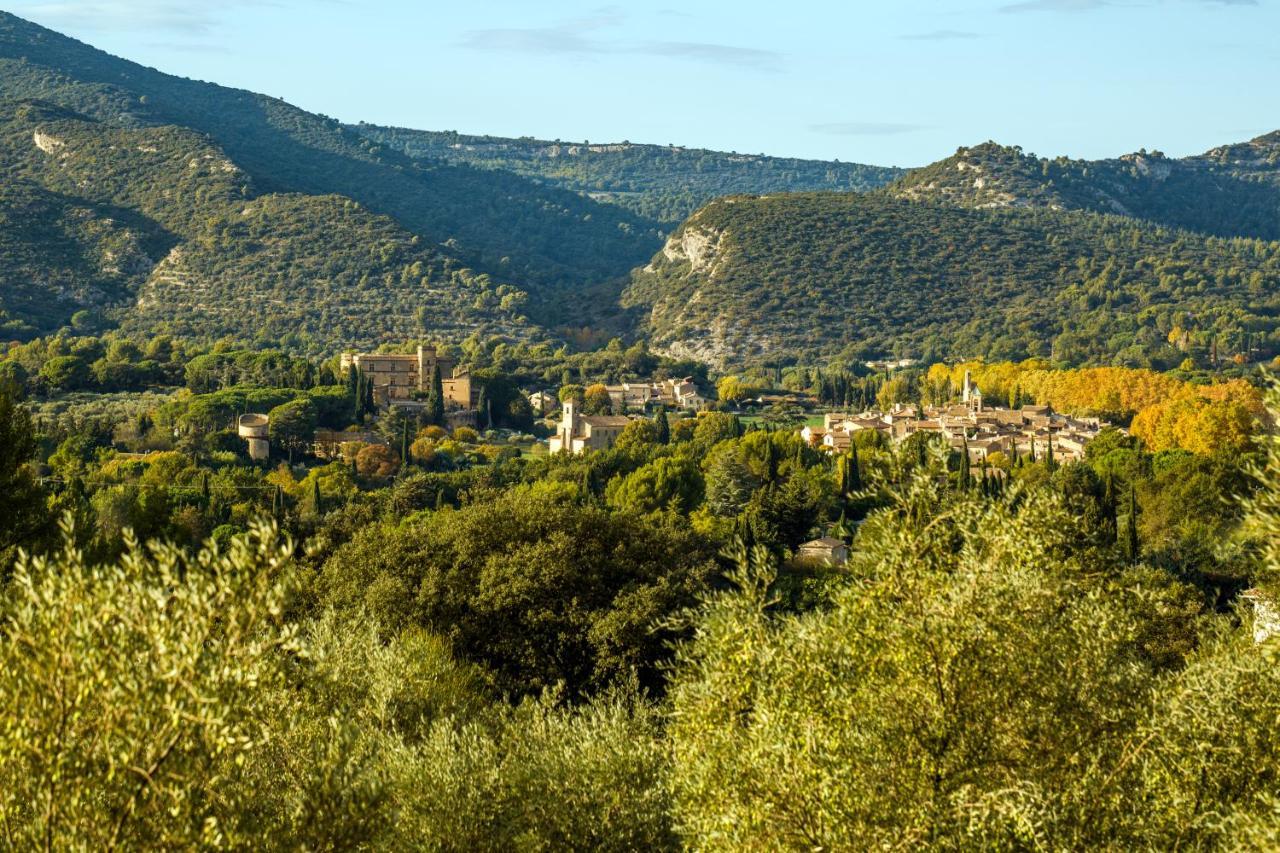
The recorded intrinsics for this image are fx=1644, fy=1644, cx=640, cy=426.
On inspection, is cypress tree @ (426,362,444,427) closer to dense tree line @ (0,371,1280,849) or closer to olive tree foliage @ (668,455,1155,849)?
dense tree line @ (0,371,1280,849)

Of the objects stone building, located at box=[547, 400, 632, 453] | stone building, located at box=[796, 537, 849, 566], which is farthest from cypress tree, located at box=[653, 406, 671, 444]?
stone building, located at box=[796, 537, 849, 566]

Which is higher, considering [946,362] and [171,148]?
[171,148]

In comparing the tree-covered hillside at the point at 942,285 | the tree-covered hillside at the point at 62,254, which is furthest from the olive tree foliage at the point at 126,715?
the tree-covered hillside at the point at 62,254

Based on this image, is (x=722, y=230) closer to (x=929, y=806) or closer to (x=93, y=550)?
(x=93, y=550)

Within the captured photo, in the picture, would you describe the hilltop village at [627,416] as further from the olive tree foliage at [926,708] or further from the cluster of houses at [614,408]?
the olive tree foliage at [926,708]

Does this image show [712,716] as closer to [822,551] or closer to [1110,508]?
[822,551]

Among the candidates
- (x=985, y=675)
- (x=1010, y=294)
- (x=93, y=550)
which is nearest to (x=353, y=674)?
(x=93, y=550)

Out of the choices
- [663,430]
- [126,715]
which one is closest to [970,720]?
[126,715]
